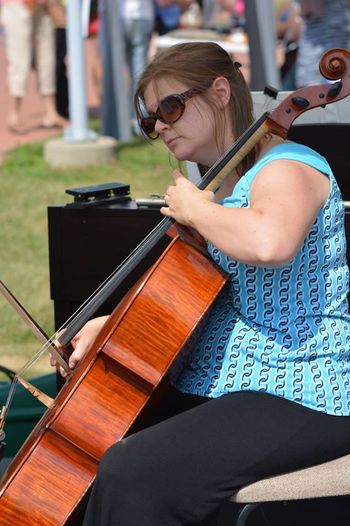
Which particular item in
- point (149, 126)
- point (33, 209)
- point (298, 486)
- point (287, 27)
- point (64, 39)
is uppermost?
point (149, 126)

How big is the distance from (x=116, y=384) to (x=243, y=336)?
0.86 feet

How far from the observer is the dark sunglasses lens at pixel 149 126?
7.87 feet

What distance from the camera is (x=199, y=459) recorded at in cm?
213

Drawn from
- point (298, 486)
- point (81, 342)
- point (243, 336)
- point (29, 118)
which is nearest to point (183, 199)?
point (243, 336)

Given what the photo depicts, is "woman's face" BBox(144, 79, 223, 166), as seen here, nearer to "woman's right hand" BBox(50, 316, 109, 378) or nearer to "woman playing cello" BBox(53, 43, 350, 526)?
"woman playing cello" BBox(53, 43, 350, 526)

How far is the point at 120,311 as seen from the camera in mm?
2236

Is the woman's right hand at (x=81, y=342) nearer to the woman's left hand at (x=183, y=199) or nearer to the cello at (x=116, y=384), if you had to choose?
the cello at (x=116, y=384)

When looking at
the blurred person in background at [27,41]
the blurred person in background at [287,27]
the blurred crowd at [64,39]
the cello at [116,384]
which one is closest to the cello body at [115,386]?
the cello at [116,384]

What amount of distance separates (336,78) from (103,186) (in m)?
0.88

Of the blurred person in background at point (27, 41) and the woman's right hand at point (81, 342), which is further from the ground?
the woman's right hand at point (81, 342)

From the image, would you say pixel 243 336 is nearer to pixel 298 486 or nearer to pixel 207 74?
pixel 298 486

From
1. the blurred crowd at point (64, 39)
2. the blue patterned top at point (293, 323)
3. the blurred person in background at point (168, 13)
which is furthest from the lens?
the blurred person in background at point (168, 13)

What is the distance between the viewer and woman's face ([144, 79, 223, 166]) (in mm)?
2334

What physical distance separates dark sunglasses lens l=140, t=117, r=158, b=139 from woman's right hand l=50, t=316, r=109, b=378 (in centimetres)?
41
